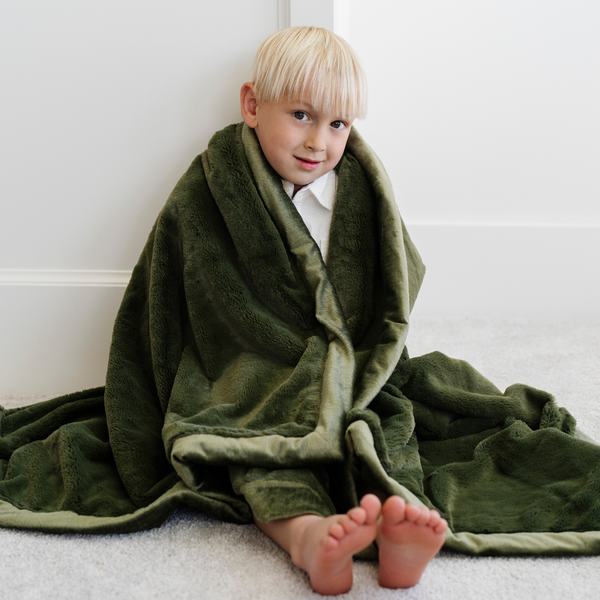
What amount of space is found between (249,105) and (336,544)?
28.6 inches

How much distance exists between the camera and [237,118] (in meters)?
1.19

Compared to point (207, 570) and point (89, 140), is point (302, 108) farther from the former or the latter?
point (207, 570)

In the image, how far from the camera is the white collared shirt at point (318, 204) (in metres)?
1.04

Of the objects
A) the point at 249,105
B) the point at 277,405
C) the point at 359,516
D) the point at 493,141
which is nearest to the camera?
the point at 359,516

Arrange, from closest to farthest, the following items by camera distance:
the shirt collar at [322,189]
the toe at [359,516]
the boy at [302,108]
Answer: the toe at [359,516] < the boy at [302,108] < the shirt collar at [322,189]

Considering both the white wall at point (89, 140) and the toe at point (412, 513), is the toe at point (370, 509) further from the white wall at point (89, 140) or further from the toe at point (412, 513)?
the white wall at point (89, 140)

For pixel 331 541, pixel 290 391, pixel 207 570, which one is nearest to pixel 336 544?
pixel 331 541

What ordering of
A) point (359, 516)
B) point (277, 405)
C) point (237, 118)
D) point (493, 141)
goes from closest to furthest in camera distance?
point (359, 516)
point (277, 405)
point (237, 118)
point (493, 141)

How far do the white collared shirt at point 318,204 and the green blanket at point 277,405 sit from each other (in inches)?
0.9

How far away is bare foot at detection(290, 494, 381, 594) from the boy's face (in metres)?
0.56

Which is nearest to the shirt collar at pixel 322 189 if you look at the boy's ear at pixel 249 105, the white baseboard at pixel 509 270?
the boy's ear at pixel 249 105

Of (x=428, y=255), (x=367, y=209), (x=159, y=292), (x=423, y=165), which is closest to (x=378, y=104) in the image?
(x=423, y=165)

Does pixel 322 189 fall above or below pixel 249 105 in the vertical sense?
below

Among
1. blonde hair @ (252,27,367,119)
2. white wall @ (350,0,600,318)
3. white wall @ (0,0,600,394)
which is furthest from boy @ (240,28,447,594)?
white wall @ (350,0,600,318)
